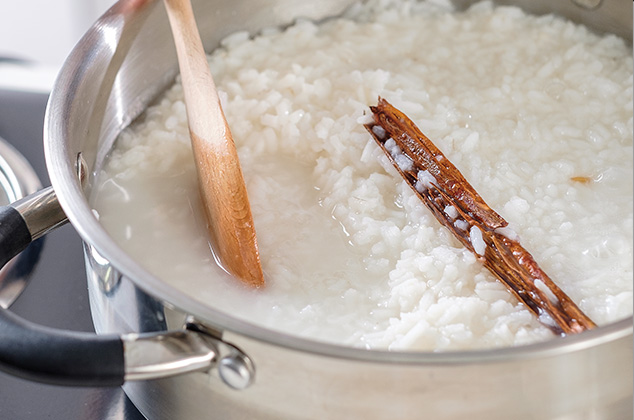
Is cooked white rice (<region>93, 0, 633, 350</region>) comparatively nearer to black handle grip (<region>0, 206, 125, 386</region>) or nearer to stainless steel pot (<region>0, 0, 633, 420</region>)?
stainless steel pot (<region>0, 0, 633, 420</region>)

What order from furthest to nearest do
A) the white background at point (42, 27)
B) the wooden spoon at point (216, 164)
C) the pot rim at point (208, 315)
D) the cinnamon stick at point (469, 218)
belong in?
the white background at point (42, 27) < the wooden spoon at point (216, 164) < the cinnamon stick at point (469, 218) < the pot rim at point (208, 315)

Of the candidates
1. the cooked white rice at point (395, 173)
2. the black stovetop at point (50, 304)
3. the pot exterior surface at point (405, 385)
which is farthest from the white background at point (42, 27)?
the pot exterior surface at point (405, 385)

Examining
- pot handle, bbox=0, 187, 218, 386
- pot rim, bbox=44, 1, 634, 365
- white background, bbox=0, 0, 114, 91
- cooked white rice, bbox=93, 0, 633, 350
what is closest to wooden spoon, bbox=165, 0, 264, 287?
cooked white rice, bbox=93, 0, 633, 350

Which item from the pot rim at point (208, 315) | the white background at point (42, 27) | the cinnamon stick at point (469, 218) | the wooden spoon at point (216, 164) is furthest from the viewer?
the white background at point (42, 27)

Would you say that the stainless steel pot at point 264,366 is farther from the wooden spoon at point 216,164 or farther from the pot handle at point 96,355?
the wooden spoon at point 216,164

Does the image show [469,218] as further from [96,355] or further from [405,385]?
[96,355]

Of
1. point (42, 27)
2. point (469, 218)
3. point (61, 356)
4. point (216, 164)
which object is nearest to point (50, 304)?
point (216, 164)

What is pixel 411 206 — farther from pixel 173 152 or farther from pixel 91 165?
pixel 91 165
